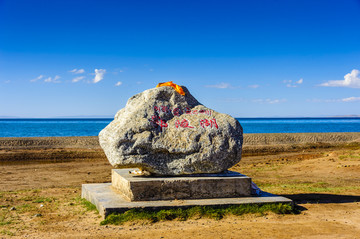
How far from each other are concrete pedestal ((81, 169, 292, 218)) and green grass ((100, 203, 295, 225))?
100 mm

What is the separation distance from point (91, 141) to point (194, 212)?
2466 cm

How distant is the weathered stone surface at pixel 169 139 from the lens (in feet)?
26.4

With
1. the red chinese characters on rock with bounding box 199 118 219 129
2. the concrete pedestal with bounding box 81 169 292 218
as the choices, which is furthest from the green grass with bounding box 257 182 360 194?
the red chinese characters on rock with bounding box 199 118 219 129

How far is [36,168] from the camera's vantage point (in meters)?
16.9

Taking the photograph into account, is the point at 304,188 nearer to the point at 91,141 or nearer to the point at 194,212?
the point at 194,212

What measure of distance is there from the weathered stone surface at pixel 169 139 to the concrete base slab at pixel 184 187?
0.68 ft

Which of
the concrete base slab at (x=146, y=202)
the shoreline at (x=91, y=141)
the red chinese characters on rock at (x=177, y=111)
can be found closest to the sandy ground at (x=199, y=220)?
the concrete base slab at (x=146, y=202)

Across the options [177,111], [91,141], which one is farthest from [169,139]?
[91,141]

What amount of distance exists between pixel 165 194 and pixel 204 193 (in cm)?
88

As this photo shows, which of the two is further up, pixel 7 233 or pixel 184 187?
pixel 184 187

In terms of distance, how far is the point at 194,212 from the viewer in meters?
7.66

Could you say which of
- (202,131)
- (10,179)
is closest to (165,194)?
(202,131)

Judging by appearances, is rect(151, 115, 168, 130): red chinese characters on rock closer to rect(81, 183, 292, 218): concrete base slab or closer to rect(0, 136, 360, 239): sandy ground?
Result: rect(81, 183, 292, 218): concrete base slab

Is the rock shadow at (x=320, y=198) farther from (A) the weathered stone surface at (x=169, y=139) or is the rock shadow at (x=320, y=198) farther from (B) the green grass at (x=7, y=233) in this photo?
(B) the green grass at (x=7, y=233)
